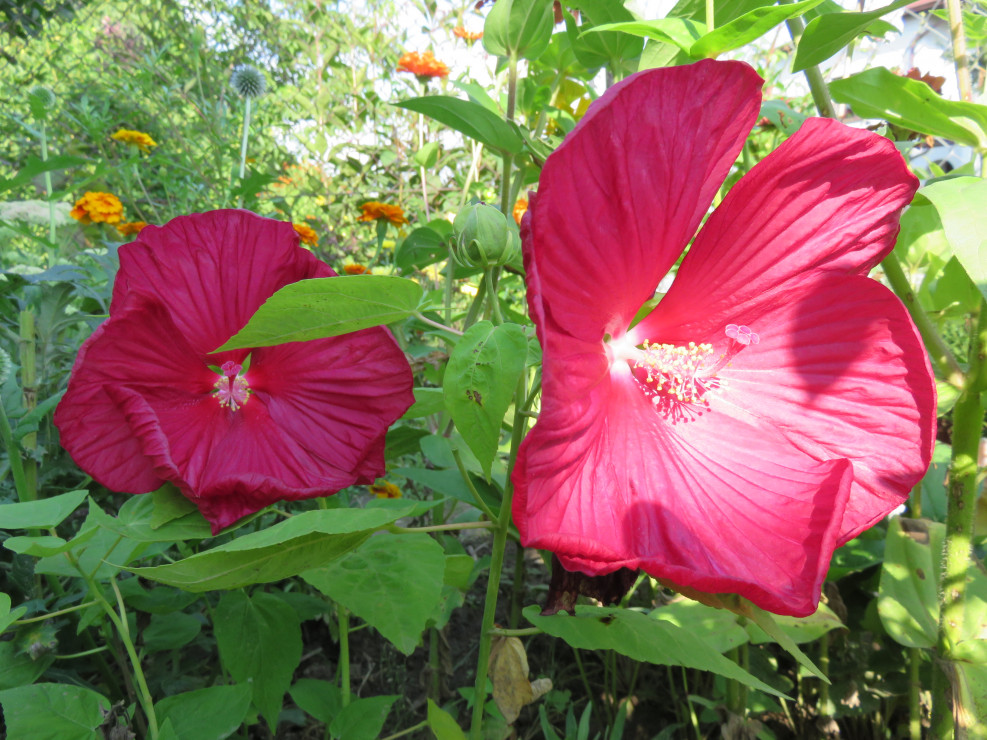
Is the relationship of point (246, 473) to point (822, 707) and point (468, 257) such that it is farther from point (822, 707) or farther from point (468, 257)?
point (822, 707)

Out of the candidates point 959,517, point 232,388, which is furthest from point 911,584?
point 232,388

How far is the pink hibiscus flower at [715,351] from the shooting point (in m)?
0.53

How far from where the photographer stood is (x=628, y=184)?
1.91ft

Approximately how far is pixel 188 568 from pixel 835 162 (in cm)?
65

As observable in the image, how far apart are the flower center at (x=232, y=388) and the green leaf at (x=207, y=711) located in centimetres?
31

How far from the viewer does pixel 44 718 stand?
65 cm

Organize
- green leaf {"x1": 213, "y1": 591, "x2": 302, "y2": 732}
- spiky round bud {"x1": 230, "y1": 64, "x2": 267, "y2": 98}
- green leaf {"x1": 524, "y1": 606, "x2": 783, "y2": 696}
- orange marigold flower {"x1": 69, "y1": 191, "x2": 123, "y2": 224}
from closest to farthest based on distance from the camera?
green leaf {"x1": 524, "y1": 606, "x2": 783, "y2": 696}
green leaf {"x1": 213, "y1": 591, "x2": 302, "y2": 732}
orange marigold flower {"x1": 69, "y1": 191, "x2": 123, "y2": 224}
spiky round bud {"x1": 230, "y1": 64, "x2": 267, "y2": 98}

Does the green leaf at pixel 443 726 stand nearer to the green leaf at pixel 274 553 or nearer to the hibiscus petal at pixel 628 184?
the green leaf at pixel 274 553

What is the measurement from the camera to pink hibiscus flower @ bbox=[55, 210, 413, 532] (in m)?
0.69

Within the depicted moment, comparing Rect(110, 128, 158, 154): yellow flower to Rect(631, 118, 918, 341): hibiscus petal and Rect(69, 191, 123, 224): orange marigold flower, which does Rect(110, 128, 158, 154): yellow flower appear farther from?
Rect(631, 118, 918, 341): hibiscus petal

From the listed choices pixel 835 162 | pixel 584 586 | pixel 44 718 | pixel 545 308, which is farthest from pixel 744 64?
pixel 44 718

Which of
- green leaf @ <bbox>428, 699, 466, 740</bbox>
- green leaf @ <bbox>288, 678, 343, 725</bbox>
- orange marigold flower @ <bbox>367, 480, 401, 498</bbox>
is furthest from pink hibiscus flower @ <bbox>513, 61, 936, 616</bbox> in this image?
orange marigold flower @ <bbox>367, 480, 401, 498</bbox>

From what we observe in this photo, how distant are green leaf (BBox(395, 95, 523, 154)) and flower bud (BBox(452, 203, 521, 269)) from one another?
0.49 feet

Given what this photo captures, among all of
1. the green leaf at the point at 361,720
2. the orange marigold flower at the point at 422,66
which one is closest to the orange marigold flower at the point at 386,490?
the green leaf at the point at 361,720
